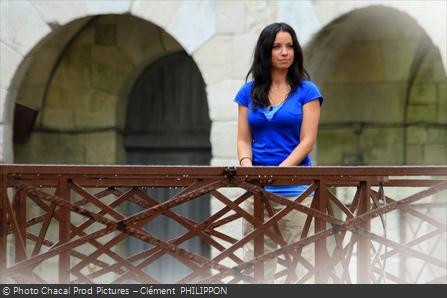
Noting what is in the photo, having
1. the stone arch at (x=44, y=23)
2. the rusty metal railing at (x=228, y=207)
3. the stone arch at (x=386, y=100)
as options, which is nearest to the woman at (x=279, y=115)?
the rusty metal railing at (x=228, y=207)

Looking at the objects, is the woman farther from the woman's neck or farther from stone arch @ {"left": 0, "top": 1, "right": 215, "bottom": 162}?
stone arch @ {"left": 0, "top": 1, "right": 215, "bottom": 162}

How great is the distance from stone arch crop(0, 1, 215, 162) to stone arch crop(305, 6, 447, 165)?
Result: 1.30 meters

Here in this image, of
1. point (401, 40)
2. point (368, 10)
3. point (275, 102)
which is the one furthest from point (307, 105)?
point (401, 40)

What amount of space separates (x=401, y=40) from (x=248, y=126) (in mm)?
4210

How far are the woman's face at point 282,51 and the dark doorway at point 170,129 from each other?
15.3ft

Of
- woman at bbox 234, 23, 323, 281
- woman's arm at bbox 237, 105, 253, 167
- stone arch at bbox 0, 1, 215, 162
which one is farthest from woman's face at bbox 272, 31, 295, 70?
stone arch at bbox 0, 1, 215, 162

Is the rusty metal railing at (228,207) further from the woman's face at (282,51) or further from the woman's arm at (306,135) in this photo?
the woman's face at (282,51)

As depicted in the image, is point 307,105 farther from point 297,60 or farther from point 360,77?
point 360,77

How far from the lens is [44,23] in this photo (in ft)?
28.8

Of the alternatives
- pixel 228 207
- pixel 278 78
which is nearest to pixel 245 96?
pixel 278 78

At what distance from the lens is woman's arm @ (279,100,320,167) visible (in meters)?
5.38

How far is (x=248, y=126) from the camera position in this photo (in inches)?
218

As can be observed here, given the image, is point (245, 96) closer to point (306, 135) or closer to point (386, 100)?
point (306, 135)
